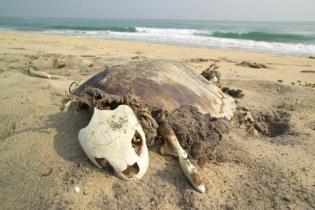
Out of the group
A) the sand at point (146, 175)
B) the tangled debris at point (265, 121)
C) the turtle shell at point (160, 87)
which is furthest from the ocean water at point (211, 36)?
the sand at point (146, 175)

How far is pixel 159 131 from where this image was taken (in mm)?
→ 2592

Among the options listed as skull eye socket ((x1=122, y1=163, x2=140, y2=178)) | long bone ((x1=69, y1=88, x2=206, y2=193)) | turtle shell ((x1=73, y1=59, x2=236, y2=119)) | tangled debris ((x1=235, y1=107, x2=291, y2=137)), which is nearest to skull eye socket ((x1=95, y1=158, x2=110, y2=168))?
skull eye socket ((x1=122, y1=163, x2=140, y2=178))

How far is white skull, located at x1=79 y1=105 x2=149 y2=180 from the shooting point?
220cm

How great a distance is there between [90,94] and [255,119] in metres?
2.12

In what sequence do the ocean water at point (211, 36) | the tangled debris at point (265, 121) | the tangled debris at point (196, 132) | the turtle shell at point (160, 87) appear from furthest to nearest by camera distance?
the ocean water at point (211, 36) → the tangled debris at point (265, 121) → the turtle shell at point (160, 87) → the tangled debris at point (196, 132)

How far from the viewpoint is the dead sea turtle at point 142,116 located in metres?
2.25

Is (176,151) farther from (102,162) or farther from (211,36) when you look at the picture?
A: (211,36)

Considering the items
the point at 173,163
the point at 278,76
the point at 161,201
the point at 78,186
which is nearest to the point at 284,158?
the point at 173,163

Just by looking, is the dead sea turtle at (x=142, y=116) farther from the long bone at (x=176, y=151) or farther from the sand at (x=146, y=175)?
the sand at (x=146, y=175)

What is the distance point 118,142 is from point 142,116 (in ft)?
1.18

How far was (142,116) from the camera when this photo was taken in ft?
8.21

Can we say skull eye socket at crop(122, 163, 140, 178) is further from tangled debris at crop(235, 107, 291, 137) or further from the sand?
tangled debris at crop(235, 107, 291, 137)

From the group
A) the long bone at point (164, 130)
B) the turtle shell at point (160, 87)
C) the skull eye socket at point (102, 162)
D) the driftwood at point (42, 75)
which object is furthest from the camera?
the driftwood at point (42, 75)

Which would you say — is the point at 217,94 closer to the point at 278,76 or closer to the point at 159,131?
the point at 159,131
